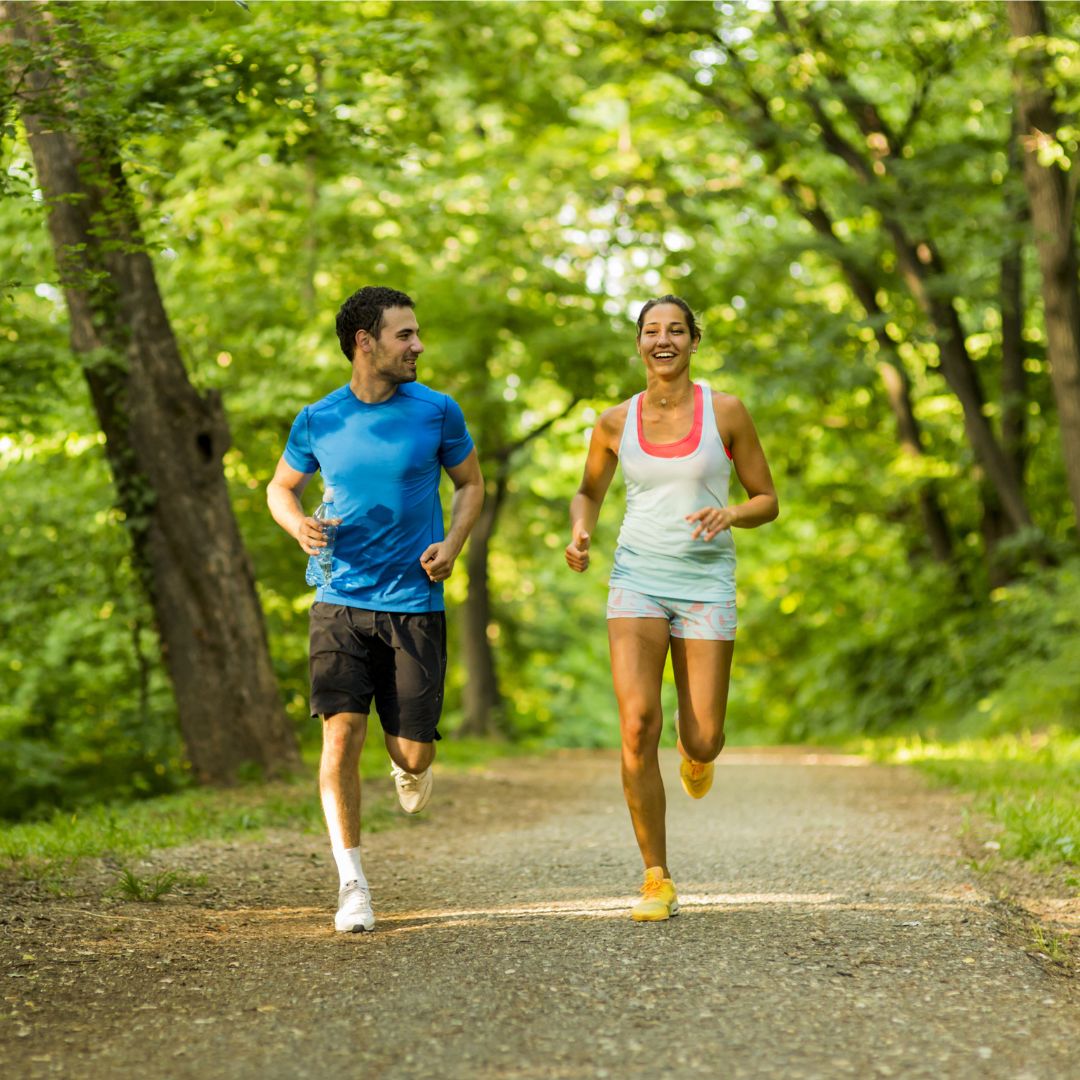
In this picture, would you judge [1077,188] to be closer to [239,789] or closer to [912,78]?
[912,78]

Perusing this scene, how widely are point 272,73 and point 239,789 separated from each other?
4.78m

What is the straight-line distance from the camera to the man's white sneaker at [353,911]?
5238mm

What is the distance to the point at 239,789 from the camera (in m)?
9.97

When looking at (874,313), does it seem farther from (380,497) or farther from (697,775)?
(380,497)

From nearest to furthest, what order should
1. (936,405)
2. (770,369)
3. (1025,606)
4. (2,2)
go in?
(2,2) → (1025,606) → (770,369) → (936,405)

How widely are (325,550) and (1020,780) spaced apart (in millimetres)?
6410

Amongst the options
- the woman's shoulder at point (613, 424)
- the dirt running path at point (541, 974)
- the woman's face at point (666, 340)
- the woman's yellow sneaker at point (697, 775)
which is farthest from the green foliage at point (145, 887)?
the woman's face at point (666, 340)

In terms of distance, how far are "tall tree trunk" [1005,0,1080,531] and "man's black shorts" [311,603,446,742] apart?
9.79m

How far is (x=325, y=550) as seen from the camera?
5.38 m

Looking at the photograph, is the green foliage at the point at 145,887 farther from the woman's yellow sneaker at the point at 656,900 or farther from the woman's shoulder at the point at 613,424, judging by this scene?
the woman's shoulder at the point at 613,424

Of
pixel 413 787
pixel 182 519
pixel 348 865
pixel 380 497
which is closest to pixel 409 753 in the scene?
pixel 413 787

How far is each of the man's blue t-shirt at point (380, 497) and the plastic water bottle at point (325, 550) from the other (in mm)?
21

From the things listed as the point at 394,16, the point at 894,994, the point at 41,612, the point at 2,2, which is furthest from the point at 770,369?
the point at 894,994

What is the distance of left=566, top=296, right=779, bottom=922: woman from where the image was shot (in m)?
5.41
